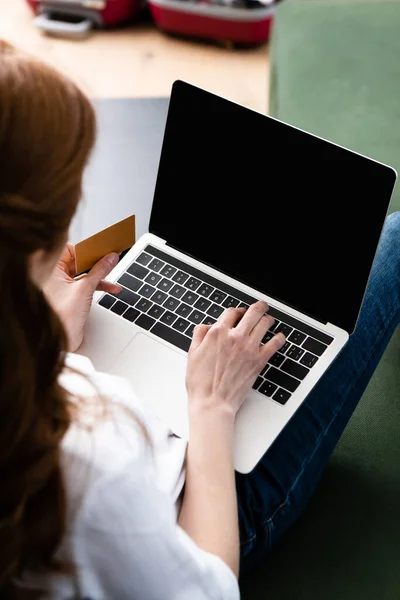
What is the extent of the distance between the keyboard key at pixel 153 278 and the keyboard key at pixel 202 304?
0.24 ft

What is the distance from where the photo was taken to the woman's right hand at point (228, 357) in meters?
0.88

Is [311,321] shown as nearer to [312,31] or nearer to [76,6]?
[312,31]

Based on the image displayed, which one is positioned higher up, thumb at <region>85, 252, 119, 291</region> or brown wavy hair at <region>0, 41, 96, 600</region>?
brown wavy hair at <region>0, 41, 96, 600</region>

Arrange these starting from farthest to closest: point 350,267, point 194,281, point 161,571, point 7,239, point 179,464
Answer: point 194,281, point 350,267, point 179,464, point 161,571, point 7,239

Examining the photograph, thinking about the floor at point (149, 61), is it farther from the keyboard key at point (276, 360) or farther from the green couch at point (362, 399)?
the keyboard key at point (276, 360)

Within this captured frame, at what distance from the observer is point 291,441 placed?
94 cm

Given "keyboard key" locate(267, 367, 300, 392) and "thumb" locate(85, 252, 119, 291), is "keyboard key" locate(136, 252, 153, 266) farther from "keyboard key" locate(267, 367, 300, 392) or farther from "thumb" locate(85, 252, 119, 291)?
"keyboard key" locate(267, 367, 300, 392)

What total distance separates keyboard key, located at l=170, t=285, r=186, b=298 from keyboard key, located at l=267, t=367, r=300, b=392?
181mm

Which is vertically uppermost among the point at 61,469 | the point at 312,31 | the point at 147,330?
the point at 312,31

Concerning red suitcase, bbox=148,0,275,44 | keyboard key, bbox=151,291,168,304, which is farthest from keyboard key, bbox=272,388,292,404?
red suitcase, bbox=148,0,275,44

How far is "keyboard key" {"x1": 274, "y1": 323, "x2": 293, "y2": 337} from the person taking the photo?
3.25ft

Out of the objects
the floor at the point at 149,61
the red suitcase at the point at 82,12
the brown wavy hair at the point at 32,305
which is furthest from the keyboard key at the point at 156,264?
the red suitcase at the point at 82,12

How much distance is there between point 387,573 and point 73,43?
6.30ft

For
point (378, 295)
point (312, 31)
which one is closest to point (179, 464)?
point (378, 295)
